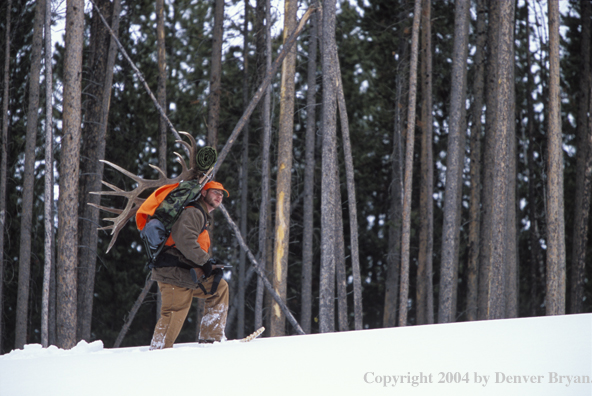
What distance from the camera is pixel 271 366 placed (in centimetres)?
296

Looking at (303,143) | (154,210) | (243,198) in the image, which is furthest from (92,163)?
(154,210)

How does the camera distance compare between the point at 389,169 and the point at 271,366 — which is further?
the point at 389,169

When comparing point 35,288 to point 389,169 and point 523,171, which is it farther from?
point 523,171

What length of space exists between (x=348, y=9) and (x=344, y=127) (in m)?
6.47

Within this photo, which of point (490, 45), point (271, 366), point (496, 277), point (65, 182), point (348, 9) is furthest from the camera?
point (348, 9)

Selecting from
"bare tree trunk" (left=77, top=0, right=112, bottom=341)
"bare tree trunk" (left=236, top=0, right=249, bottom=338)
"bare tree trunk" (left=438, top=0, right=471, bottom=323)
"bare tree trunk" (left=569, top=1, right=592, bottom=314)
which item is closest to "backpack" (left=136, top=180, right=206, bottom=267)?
"bare tree trunk" (left=77, top=0, right=112, bottom=341)

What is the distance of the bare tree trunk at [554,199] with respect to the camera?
8.29 meters

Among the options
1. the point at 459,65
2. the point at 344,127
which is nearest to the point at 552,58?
the point at 459,65

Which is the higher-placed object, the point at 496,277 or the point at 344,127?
the point at 344,127

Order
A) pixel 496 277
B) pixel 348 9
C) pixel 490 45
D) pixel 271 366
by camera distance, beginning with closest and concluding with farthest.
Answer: pixel 271 366, pixel 496 277, pixel 490 45, pixel 348 9

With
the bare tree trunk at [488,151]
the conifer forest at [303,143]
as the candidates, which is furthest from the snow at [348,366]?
the bare tree trunk at [488,151]

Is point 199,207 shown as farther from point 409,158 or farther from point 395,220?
point 395,220

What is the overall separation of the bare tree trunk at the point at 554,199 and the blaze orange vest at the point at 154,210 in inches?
245

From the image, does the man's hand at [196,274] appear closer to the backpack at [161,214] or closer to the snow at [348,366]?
the backpack at [161,214]
